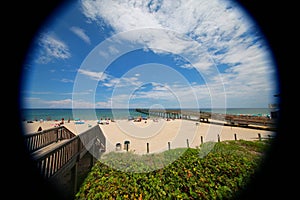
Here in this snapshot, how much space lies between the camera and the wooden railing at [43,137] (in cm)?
471

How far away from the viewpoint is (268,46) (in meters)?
3.23

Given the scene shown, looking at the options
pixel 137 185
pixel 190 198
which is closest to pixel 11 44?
pixel 137 185

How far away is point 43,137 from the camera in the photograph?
5852 millimetres

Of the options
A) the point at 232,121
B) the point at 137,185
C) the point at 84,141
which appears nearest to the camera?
the point at 137,185

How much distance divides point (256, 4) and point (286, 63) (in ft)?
5.20

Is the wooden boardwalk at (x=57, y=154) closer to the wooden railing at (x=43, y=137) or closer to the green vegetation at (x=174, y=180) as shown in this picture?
the wooden railing at (x=43, y=137)

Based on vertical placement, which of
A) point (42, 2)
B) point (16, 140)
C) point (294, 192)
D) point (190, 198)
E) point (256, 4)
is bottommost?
point (190, 198)

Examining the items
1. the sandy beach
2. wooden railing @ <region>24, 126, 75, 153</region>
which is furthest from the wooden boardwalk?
the sandy beach

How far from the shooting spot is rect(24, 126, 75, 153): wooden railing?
15.5 ft

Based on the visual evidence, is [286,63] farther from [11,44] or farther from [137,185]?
[11,44]

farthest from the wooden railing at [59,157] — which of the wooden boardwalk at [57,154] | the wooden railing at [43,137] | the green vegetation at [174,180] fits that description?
the wooden railing at [43,137]

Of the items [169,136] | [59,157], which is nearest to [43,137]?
[59,157]

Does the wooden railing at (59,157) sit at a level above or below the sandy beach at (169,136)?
above

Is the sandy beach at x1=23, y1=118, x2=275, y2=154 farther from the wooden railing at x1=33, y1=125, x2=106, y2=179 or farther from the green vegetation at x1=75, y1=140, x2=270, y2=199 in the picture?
the green vegetation at x1=75, y1=140, x2=270, y2=199
